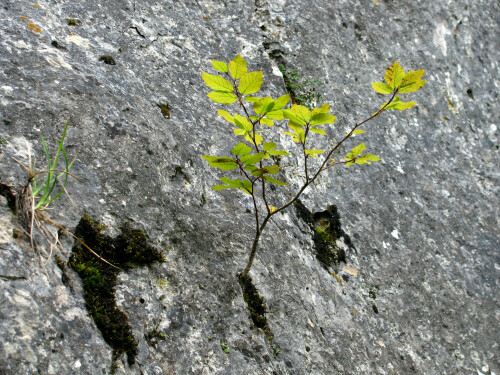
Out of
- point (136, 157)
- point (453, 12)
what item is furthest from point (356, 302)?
point (453, 12)

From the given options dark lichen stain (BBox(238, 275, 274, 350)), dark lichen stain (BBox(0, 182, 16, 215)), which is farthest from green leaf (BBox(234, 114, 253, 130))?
dark lichen stain (BBox(0, 182, 16, 215))

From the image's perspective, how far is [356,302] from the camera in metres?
2.94

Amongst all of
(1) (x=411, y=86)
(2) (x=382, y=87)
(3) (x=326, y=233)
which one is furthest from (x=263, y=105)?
(3) (x=326, y=233)

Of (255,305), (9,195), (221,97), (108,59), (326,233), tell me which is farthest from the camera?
(326,233)

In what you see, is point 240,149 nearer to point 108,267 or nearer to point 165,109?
point 108,267

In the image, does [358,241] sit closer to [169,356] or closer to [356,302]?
[356,302]

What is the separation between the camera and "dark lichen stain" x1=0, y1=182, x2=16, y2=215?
1713mm

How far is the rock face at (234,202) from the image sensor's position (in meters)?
1.86

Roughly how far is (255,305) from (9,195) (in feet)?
4.34

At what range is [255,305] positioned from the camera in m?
2.30

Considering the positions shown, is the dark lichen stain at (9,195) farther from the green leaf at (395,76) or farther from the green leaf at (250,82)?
the green leaf at (395,76)

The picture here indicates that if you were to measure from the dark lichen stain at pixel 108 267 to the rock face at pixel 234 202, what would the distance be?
4cm

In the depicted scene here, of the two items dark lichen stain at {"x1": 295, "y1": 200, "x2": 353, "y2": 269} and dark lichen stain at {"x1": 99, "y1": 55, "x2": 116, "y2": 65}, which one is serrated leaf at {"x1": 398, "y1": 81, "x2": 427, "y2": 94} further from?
dark lichen stain at {"x1": 99, "y1": 55, "x2": 116, "y2": 65}

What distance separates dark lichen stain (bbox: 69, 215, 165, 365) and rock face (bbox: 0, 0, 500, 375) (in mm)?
39
